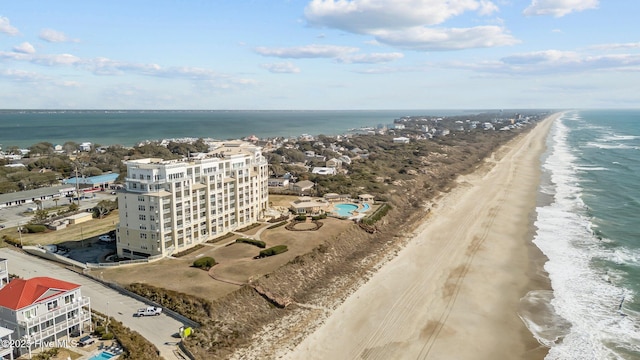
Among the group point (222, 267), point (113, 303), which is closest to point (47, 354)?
point (113, 303)

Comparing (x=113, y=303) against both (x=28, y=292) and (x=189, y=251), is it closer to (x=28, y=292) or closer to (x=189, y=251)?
(x=28, y=292)

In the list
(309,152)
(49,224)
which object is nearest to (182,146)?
(309,152)

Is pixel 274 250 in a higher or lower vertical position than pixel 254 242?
lower

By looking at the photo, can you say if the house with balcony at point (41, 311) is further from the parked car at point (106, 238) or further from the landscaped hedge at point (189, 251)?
the parked car at point (106, 238)

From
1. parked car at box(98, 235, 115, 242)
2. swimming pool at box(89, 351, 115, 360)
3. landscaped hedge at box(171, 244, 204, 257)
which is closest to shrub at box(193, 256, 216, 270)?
landscaped hedge at box(171, 244, 204, 257)

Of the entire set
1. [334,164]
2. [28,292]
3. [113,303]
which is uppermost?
[334,164]

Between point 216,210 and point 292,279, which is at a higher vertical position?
point 216,210

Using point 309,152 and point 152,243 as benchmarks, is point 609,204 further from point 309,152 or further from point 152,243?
point 309,152

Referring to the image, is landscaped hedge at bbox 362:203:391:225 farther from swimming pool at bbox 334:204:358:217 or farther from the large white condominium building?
the large white condominium building
